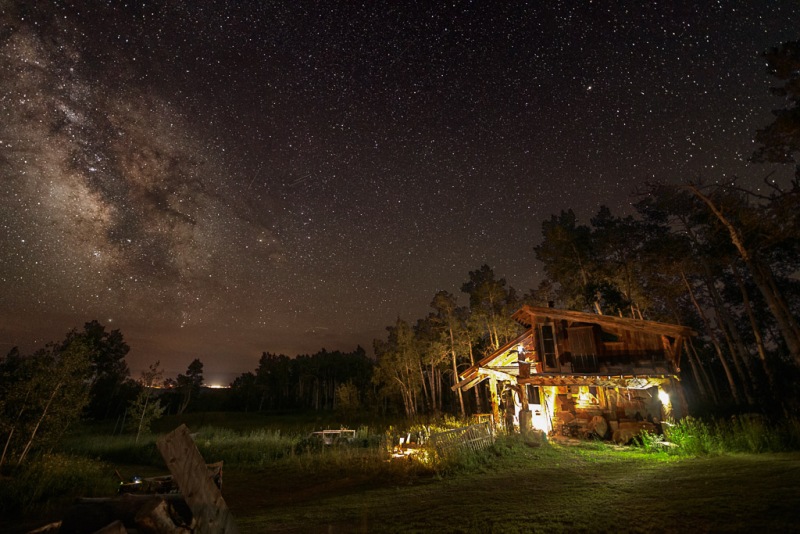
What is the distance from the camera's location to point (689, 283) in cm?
3047

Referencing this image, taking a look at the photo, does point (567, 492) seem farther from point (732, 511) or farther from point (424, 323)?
point (424, 323)

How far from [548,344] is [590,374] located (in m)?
3.34

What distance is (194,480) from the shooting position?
3969 millimetres

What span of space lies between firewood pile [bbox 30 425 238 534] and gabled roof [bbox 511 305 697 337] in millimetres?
21415

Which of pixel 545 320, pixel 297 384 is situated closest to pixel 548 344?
pixel 545 320

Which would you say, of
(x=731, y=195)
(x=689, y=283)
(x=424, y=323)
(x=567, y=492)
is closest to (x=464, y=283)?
(x=424, y=323)

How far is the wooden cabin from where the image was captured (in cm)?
1948

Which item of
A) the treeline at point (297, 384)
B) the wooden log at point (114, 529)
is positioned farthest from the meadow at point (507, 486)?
the treeline at point (297, 384)

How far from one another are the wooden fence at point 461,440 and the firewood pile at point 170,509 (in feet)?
41.1

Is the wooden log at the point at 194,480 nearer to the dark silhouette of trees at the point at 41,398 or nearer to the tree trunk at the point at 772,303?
the dark silhouette of trees at the point at 41,398

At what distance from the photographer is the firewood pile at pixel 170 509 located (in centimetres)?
352

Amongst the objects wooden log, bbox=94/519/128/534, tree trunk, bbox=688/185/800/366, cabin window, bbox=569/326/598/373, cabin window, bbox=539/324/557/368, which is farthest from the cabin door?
wooden log, bbox=94/519/128/534

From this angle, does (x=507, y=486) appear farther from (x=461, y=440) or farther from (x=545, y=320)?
(x=545, y=320)

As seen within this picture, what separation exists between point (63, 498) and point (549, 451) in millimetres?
19059
